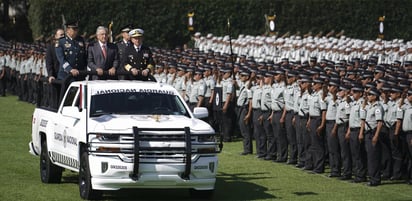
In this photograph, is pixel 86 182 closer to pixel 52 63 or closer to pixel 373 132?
pixel 52 63

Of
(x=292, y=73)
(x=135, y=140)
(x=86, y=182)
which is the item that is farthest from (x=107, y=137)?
(x=292, y=73)

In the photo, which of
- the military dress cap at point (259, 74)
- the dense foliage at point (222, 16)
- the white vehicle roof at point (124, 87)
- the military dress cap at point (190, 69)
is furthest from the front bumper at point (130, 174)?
the dense foliage at point (222, 16)

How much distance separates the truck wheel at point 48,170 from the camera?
2084 centimetres

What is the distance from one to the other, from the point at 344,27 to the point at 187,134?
4593 cm

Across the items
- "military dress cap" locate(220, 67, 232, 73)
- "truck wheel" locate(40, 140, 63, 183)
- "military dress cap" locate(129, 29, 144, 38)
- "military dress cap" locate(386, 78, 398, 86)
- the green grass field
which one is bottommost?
the green grass field

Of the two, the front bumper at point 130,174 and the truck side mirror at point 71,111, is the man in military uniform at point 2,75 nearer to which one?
the truck side mirror at point 71,111

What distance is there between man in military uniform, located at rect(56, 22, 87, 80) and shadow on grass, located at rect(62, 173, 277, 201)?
1.98 m

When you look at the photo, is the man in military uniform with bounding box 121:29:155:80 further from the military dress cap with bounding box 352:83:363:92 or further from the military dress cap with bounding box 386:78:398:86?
the military dress cap with bounding box 386:78:398:86

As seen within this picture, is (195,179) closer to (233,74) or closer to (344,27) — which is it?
(233,74)

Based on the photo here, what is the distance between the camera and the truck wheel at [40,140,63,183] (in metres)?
20.8

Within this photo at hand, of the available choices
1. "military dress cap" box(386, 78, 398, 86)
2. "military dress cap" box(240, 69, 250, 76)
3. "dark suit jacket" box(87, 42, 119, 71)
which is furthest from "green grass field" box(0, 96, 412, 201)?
"military dress cap" box(240, 69, 250, 76)

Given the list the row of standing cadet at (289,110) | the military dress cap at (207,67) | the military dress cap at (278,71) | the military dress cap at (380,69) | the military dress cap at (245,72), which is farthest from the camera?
the military dress cap at (207,67)

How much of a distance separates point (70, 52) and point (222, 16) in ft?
131

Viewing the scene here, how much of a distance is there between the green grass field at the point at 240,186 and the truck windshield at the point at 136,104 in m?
1.34
